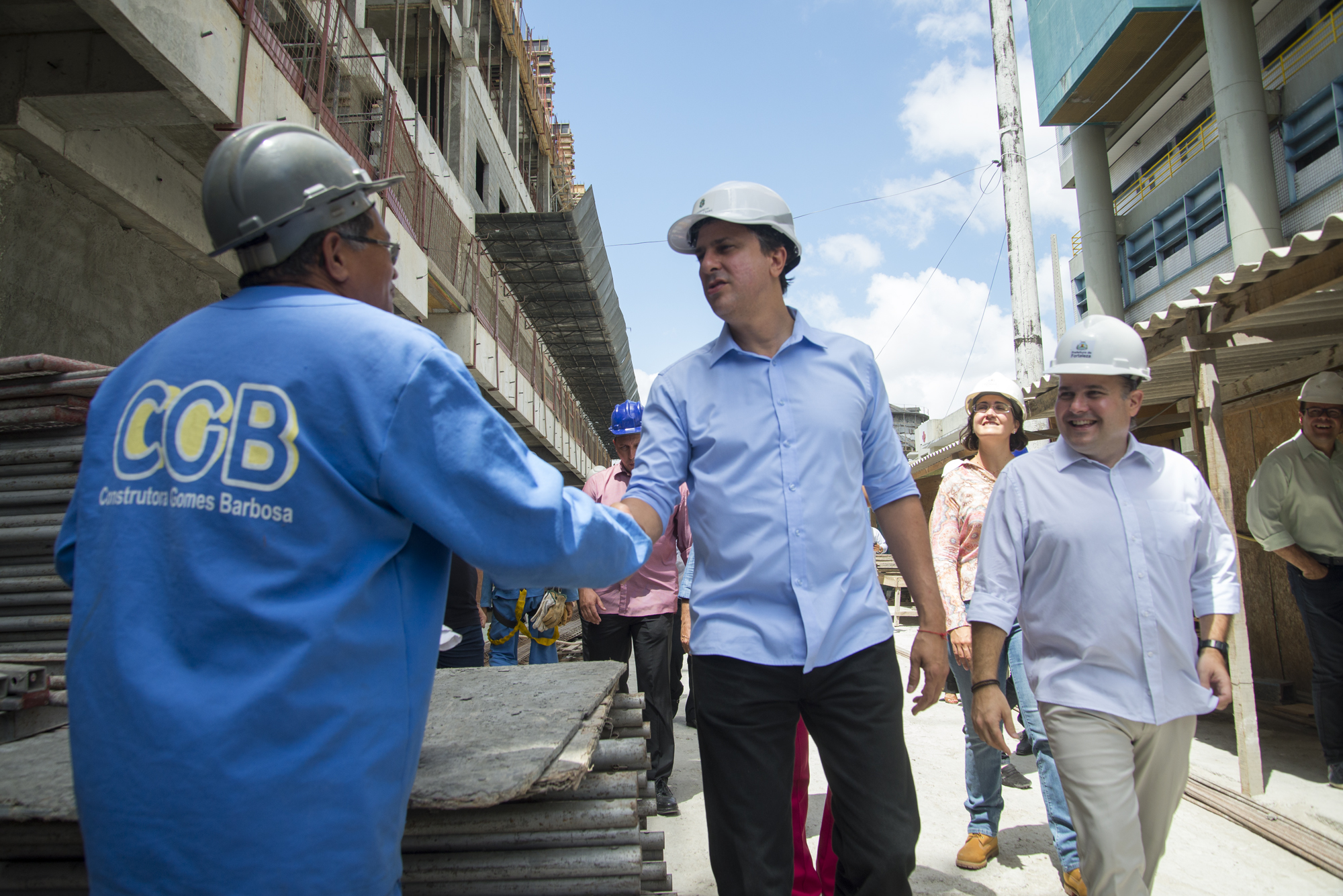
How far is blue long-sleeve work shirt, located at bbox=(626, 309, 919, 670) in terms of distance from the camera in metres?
2.22

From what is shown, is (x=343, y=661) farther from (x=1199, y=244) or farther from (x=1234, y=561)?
(x=1199, y=244)

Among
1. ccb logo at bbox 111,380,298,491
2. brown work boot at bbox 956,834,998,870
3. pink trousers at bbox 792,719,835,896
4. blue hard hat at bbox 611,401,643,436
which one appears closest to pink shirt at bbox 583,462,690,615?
blue hard hat at bbox 611,401,643,436

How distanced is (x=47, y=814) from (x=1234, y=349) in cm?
736

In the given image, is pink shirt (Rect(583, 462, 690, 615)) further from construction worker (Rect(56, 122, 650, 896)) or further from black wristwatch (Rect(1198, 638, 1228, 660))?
construction worker (Rect(56, 122, 650, 896))

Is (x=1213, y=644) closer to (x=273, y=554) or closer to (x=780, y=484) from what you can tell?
(x=780, y=484)

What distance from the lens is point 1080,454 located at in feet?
9.40

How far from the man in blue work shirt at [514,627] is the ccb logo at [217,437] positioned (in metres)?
5.42

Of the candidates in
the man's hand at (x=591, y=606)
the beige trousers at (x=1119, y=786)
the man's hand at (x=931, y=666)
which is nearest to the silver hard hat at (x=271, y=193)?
the man's hand at (x=931, y=666)

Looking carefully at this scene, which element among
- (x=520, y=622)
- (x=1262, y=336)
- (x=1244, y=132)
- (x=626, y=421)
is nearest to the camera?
(x=626, y=421)

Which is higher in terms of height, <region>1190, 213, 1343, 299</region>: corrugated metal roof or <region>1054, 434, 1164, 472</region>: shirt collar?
<region>1190, 213, 1343, 299</region>: corrugated metal roof

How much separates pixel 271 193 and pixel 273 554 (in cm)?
65

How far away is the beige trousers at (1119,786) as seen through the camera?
245 cm

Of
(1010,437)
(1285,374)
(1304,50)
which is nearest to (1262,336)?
(1285,374)

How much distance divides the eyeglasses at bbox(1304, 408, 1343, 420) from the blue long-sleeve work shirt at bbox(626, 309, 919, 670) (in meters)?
4.34
